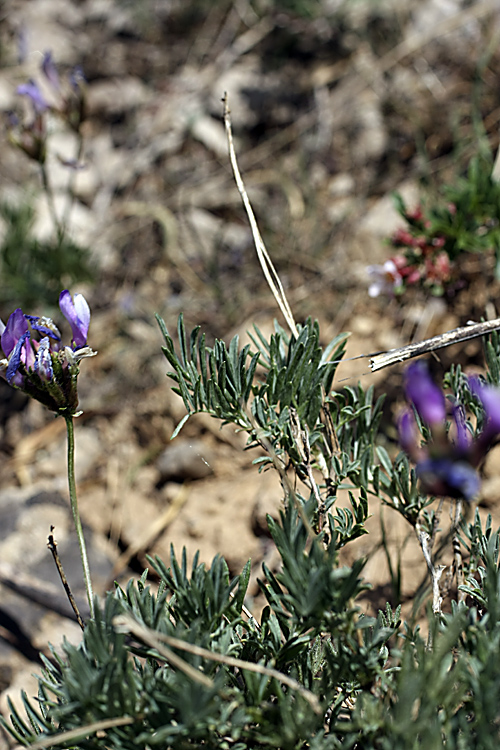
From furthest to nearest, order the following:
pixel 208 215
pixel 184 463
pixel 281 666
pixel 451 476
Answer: pixel 208 215 < pixel 184 463 < pixel 281 666 < pixel 451 476

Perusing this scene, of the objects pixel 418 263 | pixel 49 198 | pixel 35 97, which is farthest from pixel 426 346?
pixel 35 97

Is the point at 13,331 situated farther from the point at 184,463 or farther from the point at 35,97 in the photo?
the point at 35,97

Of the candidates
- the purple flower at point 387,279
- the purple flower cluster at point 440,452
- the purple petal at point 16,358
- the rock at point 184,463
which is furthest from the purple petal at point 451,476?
the rock at point 184,463

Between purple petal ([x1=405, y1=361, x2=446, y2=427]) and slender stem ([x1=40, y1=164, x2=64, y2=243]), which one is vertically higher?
slender stem ([x1=40, y1=164, x2=64, y2=243])

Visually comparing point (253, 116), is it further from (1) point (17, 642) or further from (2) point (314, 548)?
(2) point (314, 548)

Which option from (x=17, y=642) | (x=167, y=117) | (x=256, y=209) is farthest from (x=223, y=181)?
(x=17, y=642)

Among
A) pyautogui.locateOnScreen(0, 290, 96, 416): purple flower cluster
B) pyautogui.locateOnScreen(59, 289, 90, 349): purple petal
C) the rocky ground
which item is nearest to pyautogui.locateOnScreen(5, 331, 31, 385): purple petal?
pyautogui.locateOnScreen(0, 290, 96, 416): purple flower cluster

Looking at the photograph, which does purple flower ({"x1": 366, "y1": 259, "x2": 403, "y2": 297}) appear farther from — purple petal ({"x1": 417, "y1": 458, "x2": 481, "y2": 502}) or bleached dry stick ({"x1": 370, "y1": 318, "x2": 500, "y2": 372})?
purple petal ({"x1": 417, "y1": 458, "x2": 481, "y2": 502})
